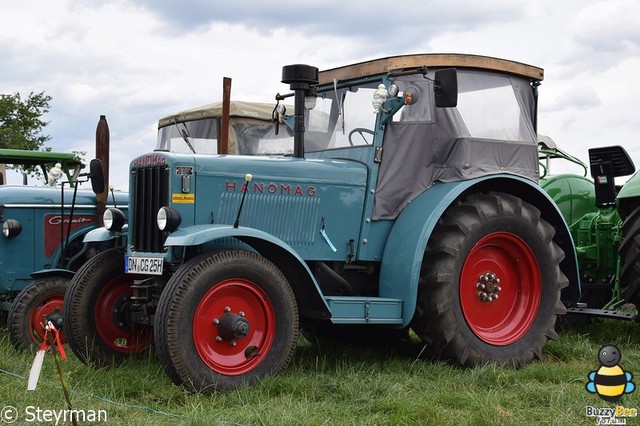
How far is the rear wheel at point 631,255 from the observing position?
6902 millimetres

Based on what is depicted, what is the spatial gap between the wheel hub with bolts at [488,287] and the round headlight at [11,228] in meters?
4.51

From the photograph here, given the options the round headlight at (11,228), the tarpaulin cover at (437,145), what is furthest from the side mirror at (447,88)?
the round headlight at (11,228)

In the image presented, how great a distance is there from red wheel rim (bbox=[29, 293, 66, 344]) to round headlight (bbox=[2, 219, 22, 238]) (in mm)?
1102

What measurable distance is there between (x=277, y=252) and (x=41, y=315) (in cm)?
268

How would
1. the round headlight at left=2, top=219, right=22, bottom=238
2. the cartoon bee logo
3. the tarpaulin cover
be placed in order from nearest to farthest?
1. the cartoon bee logo
2. the tarpaulin cover
3. the round headlight at left=2, top=219, right=22, bottom=238

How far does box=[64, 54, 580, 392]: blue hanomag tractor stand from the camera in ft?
18.4

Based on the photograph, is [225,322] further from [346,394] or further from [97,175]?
[97,175]

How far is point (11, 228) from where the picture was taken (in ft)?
27.1

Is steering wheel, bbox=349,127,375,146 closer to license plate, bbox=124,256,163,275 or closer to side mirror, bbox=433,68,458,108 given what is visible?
side mirror, bbox=433,68,458,108

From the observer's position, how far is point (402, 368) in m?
6.25

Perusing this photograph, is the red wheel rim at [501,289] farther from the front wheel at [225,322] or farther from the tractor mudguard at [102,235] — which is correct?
the tractor mudguard at [102,235]

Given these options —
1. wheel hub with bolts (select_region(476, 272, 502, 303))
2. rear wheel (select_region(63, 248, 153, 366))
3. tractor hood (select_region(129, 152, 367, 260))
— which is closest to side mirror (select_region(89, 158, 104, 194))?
rear wheel (select_region(63, 248, 153, 366))

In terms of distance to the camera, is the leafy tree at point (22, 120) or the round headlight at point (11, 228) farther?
the leafy tree at point (22, 120)

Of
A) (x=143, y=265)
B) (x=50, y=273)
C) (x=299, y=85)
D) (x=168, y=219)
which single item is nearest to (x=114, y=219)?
(x=143, y=265)
